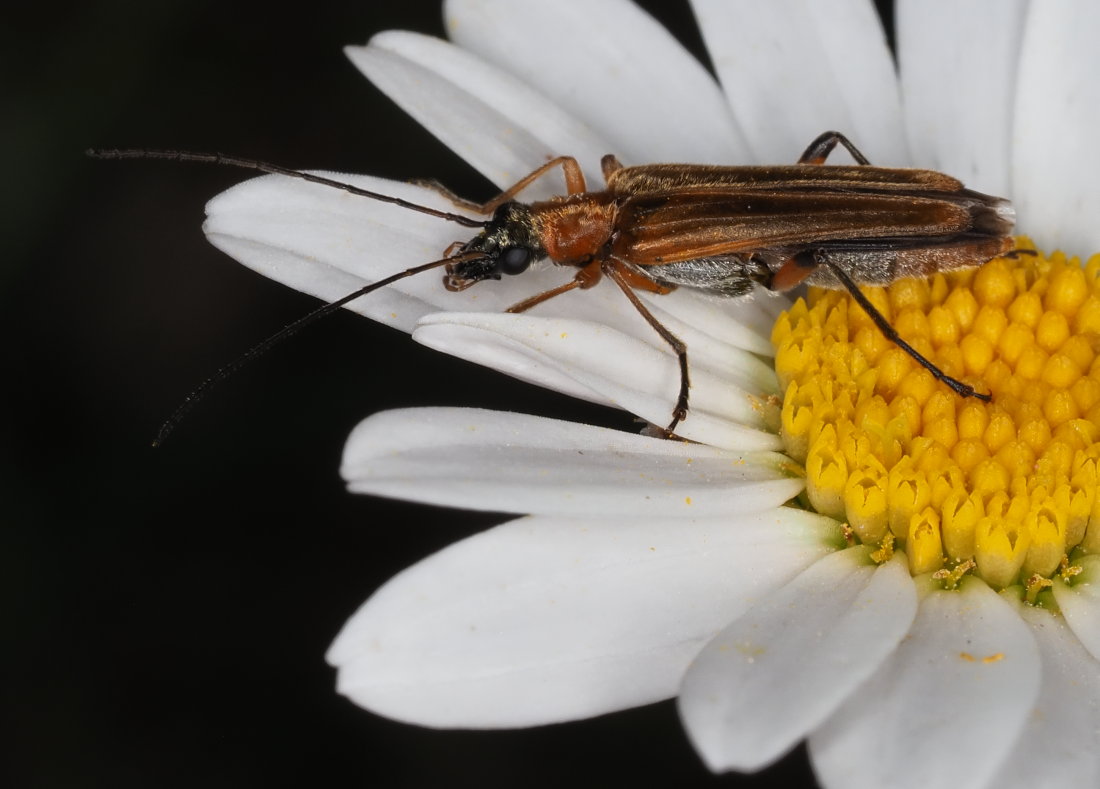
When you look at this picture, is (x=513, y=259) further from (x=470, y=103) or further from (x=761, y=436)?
(x=761, y=436)

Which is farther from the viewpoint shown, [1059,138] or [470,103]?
[1059,138]

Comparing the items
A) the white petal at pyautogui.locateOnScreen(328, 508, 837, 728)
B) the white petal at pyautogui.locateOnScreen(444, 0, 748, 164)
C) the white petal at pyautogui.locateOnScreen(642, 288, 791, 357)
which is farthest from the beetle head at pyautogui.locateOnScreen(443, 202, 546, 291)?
the white petal at pyautogui.locateOnScreen(328, 508, 837, 728)

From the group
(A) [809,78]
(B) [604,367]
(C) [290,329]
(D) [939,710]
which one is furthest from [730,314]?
(D) [939,710]

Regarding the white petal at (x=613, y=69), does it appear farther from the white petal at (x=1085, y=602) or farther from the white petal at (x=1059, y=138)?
the white petal at (x=1085, y=602)

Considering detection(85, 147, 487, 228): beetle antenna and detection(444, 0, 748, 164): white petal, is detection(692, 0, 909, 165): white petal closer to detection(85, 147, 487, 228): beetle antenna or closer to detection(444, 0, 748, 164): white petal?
detection(444, 0, 748, 164): white petal

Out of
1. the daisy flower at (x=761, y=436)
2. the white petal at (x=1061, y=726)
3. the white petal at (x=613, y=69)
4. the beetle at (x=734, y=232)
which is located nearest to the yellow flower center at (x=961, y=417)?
the daisy flower at (x=761, y=436)

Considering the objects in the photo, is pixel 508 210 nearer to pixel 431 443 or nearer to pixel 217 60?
pixel 431 443
